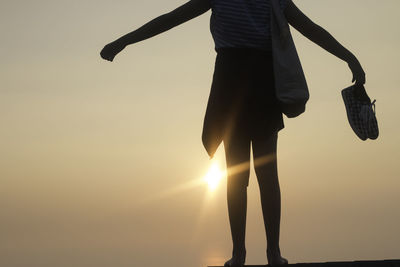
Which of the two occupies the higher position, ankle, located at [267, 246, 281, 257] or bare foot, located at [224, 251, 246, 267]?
ankle, located at [267, 246, 281, 257]

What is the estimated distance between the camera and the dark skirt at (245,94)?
15.1ft

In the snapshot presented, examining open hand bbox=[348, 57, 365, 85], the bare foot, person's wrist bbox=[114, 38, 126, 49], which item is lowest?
the bare foot

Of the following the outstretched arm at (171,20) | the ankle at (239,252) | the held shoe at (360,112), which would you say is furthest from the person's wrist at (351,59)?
the ankle at (239,252)

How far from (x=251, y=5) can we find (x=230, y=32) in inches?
12.5

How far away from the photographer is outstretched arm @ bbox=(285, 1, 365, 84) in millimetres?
4871

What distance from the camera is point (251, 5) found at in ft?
15.4

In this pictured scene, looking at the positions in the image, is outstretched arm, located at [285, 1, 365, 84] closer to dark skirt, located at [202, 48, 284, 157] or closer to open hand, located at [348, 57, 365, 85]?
open hand, located at [348, 57, 365, 85]

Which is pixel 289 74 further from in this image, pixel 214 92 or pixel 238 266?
pixel 238 266

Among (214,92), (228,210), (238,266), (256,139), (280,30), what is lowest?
(238,266)

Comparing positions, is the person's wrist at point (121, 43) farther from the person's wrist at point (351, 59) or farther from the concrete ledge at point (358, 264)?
the concrete ledge at point (358, 264)

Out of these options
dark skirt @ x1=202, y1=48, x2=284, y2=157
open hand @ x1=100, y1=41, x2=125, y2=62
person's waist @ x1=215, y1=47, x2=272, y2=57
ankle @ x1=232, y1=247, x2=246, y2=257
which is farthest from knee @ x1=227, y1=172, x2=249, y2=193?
open hand @ x1=100, y1=41, x2=125, y2=62

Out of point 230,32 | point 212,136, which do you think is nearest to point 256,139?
point 212,136

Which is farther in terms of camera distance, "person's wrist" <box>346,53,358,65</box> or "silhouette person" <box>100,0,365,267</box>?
"person's wrist" <box>346,53,358,65</box>

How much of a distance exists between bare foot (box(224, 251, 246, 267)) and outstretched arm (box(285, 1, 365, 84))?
6.30ft
